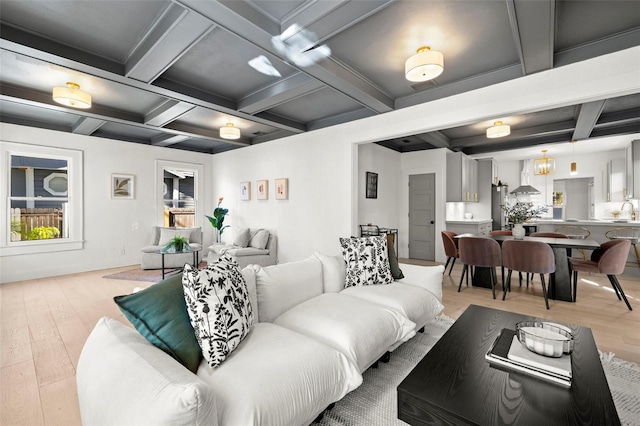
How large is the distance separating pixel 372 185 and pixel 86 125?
5.31m

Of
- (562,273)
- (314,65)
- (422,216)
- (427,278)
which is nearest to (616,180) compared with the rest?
(422,216)

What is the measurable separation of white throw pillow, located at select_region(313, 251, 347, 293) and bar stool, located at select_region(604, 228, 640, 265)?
18.1ft

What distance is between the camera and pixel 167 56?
9.09 ft

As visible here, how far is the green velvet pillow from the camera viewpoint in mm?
1327

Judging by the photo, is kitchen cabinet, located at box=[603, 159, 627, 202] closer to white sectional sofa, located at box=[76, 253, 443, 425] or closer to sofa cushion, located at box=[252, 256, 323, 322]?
white sectional sofa, located at box=[76, 253, 443, 425]

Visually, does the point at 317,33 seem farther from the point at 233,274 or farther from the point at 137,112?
the point at 137,112

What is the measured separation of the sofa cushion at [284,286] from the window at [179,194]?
545 centimetres

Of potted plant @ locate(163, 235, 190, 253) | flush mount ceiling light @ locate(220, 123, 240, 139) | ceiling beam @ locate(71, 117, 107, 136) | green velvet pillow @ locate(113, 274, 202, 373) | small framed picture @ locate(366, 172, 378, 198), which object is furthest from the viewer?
small framed picture @ locate(366, 172, 378, 198)

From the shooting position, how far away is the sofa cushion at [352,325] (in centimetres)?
170

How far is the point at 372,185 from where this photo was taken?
5.96 m

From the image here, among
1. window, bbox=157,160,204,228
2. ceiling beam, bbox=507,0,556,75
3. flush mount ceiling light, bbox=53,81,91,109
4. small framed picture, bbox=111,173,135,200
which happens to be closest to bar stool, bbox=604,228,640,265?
ceiling beam, bbox=507,0,556,75

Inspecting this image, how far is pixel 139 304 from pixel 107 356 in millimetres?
241

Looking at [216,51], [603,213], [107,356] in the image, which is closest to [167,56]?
[216,51]

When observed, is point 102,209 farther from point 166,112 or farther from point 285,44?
point 285,44
